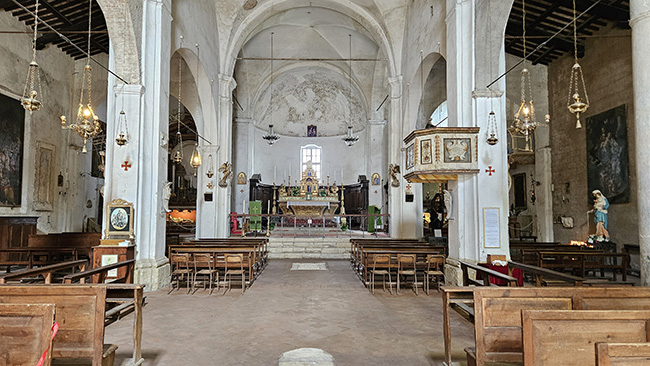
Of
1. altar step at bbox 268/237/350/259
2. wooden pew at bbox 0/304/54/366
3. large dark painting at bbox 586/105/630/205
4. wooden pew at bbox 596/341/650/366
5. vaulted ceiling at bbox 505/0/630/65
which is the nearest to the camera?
wooden pew at bbox 596/341/650/366

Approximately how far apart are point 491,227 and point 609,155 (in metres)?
6.57

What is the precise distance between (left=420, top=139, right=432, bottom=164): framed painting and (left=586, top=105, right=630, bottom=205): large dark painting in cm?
696

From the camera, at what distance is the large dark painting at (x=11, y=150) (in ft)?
37.4

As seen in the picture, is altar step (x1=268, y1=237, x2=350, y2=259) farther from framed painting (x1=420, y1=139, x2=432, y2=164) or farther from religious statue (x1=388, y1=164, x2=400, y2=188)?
framed painting (x1=420, y1=139, x2=432, y2=164)

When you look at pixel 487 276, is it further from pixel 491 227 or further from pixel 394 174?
pixel 394 174

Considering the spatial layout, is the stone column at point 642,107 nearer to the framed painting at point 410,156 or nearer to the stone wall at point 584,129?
the framed painting at point 410,156

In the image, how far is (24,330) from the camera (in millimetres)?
2463

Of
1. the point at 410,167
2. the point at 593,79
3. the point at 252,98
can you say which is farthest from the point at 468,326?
the point at 252,98

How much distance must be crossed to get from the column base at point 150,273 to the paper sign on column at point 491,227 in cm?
665

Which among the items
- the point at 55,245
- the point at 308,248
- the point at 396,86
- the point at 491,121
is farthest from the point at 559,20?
the point at 55,245

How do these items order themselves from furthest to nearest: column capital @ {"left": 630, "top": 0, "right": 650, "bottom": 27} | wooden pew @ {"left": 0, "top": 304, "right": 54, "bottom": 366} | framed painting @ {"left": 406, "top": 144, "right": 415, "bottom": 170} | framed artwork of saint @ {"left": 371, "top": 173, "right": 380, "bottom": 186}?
framed artwork of saint @ {"left": 371, "top": 173, "right": 380, "bottom": 186}
framed painting @ {"left": 406, "top": 144, "right": 415, "bottom": 170}
column capital @ {"left": 630, "top": 0, "right": 650, "bottom": 27}
wooden pew @ {"left": 0, "top": 304, "right": 54, "bottom": 366}

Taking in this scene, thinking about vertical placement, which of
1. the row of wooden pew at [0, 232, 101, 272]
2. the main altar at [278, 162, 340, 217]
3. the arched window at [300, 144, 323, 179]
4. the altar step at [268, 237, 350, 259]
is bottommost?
the altar step at [268, 237, 350, 259]

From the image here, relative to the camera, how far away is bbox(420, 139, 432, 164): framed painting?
8031 mm

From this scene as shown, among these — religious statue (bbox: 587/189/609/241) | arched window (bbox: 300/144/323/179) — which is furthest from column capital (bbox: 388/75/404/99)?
arched window (bbox: 300/144/323/179)
